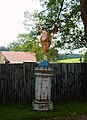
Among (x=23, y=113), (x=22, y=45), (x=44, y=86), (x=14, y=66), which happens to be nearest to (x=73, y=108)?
(x=44, y=86)

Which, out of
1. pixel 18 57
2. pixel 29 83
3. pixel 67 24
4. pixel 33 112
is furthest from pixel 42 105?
pixel 18 57

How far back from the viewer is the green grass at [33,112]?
31.6ft

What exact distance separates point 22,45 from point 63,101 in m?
5.93

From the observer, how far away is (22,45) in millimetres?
18328

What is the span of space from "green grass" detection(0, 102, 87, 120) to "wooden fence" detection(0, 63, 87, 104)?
79 centimetres

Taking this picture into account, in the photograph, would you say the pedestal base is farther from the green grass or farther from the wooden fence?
the wooden fence

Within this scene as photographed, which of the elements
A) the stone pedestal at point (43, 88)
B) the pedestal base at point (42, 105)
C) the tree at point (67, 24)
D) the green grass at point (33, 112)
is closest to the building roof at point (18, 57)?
the tree at point (67, 24)

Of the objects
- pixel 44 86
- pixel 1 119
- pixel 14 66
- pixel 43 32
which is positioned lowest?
pixel 1 119

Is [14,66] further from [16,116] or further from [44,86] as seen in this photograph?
[16,116]

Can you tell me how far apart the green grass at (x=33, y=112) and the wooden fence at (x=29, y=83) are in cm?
79

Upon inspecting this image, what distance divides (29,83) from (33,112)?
2461 millimetres

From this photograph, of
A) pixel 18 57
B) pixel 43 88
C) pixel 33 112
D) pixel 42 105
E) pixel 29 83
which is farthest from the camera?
pixel 18 57

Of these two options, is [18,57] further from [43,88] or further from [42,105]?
[42,105]

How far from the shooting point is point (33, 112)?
10445 millimetres
